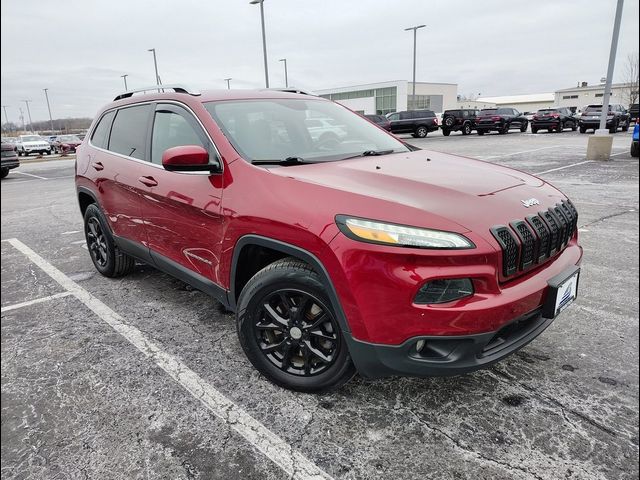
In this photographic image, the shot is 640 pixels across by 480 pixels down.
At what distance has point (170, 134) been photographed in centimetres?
334

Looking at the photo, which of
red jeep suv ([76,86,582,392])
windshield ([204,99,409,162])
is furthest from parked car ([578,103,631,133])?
red jeep suv ([76,86,582,392])

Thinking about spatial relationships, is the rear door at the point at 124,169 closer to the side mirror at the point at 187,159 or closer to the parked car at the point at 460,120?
the side mirror at the point at 187,159

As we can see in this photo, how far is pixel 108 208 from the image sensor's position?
4113mm

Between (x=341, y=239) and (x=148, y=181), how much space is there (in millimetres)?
1950

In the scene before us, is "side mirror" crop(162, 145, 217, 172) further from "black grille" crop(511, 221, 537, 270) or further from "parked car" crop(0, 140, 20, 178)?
"parked car" crop(0, 140, 20, 178)

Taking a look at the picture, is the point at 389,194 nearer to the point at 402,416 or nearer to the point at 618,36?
the point at 402,416

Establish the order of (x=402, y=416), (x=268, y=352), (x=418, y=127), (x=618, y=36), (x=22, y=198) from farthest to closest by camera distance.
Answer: (x=418, y=127) → (x=618, y=36) → (x=22, y=198) → (x=268, y=352) → (x=402, y=416)

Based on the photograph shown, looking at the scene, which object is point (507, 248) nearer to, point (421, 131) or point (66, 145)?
point (421, 131)

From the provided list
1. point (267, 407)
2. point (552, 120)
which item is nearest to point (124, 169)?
point (267, 407)

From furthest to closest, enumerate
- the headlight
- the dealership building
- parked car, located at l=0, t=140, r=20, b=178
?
the dealership building
parked car, located at l=0, t=140, r=20, b=178
the headlight

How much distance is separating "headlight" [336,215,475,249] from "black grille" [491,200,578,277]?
22 cm

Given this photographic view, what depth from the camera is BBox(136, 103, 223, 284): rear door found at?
9.24ft

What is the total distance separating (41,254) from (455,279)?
5.29 meters

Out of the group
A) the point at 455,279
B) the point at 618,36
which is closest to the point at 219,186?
the point at 455,279
